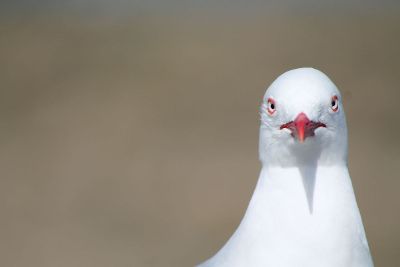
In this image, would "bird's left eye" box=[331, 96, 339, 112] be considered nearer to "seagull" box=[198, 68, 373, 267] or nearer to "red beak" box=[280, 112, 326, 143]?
"seagull" box=[198, 68, 373, 267]

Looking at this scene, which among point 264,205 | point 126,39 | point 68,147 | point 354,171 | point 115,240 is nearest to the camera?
point 264,205

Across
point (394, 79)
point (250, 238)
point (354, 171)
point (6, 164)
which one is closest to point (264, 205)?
point (250, 238)

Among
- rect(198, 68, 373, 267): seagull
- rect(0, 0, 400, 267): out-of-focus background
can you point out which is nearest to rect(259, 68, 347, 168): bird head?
rect(198, 68, 373, 267): seagull

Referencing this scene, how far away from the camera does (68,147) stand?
1078 centimetres

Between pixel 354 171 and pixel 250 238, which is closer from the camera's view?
pixel 250 238

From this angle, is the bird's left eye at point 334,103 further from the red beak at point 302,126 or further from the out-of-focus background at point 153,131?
the out-of-focus background at point 153,131

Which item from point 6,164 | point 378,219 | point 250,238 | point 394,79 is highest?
point 394,79

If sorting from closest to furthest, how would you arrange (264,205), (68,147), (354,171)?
(264,205) → (354,171) → (68,147)

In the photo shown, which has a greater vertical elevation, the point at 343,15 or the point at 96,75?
the point at 343,15

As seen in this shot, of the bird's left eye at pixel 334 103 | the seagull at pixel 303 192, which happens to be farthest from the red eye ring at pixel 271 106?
the bird's left eye at pixel 334 103

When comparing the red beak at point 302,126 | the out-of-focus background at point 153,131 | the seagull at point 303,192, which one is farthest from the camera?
the out-of-focus background at point 153,131

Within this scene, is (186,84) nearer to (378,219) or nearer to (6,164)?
(6,164)

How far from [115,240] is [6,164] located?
196cm

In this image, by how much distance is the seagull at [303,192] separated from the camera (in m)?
4.48
